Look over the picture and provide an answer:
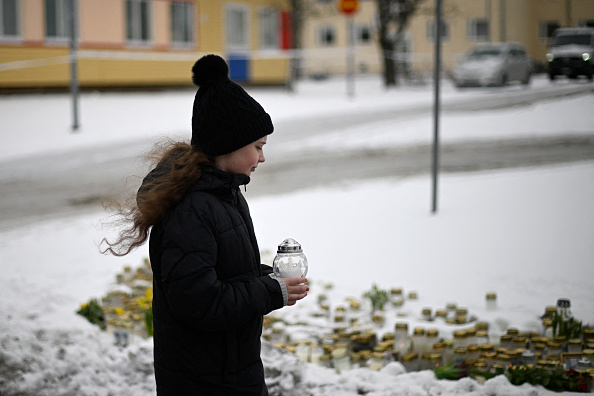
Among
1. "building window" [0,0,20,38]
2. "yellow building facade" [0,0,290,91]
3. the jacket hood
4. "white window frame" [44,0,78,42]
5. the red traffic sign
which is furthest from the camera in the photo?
the red traffic sign

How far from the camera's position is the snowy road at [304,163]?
8.13 m

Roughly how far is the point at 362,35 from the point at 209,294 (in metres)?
44.8

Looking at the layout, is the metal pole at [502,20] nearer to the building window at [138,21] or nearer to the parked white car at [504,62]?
the parked white car at [504,62]

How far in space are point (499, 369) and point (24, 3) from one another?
19.5 metres

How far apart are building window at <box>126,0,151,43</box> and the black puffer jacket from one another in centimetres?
2226

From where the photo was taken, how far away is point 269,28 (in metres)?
29.6

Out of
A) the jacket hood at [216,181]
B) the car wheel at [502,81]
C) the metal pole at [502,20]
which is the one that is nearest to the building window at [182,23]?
the car wheel at [502,81]

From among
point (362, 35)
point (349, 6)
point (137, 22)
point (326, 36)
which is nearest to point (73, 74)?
point (137, 22)

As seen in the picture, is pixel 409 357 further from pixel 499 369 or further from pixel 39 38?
pixel 39 38

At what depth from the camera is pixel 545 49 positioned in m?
6.40

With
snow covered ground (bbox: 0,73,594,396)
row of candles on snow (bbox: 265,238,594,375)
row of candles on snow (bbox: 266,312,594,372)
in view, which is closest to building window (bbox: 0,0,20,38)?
snow covered ground (bbox: 0,73,594,396)

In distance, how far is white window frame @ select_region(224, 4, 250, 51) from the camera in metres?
27.4

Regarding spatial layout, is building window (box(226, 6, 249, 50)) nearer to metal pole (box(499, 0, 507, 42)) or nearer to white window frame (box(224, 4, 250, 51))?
white window frame (box(224, 4, 250, 51))

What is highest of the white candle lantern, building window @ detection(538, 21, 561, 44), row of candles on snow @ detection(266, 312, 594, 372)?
building window @ detection(538, 21, 561, 44)
